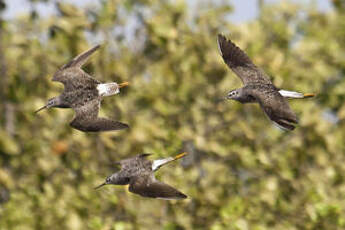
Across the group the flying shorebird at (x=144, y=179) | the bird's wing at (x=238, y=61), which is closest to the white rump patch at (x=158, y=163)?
the flying shorebird at (x=144, y=179)

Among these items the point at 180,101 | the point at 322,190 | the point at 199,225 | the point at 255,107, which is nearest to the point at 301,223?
the point at 322,190

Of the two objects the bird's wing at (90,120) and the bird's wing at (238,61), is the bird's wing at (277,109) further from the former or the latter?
the bird's wing at (90,120)

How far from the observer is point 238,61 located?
29.8 ft

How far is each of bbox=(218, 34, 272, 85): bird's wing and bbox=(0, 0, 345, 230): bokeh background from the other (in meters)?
1.80

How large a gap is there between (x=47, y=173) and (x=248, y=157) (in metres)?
3.93

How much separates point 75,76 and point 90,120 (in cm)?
105

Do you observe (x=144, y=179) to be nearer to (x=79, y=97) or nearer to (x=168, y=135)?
(x=79, y=97)

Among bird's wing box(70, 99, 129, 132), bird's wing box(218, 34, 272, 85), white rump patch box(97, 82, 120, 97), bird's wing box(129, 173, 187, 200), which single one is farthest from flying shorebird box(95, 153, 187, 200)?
bird's wing box(218, 34, 272, 85)

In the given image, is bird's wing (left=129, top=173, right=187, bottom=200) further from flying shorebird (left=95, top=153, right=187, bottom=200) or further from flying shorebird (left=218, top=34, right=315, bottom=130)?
flying shorebird (left=218, top=34, right=315, bottom=130)

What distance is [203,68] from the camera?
13.4m

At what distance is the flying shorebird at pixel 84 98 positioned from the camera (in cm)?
797

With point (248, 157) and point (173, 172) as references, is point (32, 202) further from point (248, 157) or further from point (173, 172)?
point (248, 157)

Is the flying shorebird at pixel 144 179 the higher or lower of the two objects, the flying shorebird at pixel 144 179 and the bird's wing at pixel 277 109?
the lower

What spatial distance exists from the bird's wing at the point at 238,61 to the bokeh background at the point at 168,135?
1795 millimetres
